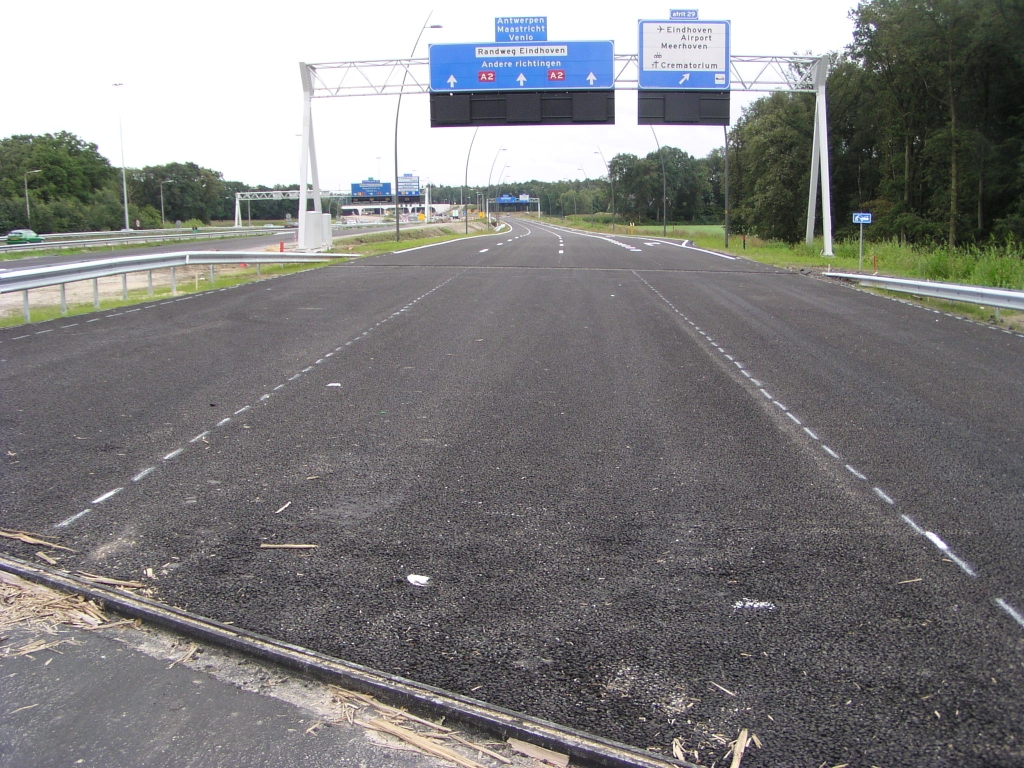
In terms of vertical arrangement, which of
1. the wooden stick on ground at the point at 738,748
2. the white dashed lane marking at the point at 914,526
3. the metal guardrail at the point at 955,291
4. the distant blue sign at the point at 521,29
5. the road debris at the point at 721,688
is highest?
the distant blue sign at the point at 521,29

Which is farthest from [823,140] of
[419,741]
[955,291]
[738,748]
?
[419,741]

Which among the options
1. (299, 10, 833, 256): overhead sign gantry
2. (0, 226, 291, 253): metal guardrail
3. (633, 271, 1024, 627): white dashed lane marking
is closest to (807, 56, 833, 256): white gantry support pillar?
(299, 10, 833, 256): overhead sign gantry

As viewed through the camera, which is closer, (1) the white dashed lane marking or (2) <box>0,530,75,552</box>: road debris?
(1) the white dashed lane marking

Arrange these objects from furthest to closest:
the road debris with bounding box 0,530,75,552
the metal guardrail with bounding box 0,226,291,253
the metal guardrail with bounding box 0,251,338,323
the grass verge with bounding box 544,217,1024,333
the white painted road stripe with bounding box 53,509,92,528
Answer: the metal guardrail with bounding box 0,226,291,253 → the grass verge with bounding box 544,217,1024,333 → the metal guardrail with bounding box 0,251,338,323 → the white painted road stripe with bounding box 53,509,92,528 → the road debris with bounding box 0,530,75,552

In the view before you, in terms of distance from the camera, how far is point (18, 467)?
6.39 metres

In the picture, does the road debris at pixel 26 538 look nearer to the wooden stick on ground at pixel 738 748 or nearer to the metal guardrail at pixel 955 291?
the wooden stick on ground at pixel 738 748

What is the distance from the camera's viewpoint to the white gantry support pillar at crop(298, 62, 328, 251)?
33.2m

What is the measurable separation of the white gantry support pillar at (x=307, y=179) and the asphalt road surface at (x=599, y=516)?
942 inches

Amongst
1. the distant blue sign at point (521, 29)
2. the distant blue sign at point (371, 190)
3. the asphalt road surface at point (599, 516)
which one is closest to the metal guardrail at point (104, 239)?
the distant blue sign at point (521, 29)

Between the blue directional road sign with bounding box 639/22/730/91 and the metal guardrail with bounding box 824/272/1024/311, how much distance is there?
13306 mm

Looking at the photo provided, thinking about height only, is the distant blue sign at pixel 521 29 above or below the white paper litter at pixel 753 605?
above

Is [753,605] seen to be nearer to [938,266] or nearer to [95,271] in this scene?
[95,271]

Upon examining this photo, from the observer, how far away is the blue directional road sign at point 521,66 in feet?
105

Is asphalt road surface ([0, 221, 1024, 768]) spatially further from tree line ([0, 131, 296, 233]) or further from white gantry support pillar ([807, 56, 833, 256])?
tree line ([0, 131, 296, 233])
